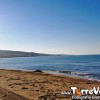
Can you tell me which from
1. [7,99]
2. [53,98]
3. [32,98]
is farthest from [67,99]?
[7,99]

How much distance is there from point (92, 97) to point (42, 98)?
2.59 m

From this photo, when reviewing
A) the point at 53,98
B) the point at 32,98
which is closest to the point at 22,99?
the point at 32,98

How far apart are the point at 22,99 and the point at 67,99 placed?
2.32 metres

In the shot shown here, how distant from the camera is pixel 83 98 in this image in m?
10.8

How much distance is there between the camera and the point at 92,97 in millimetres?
11203

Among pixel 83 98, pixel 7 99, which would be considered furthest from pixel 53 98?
pixel 7 99

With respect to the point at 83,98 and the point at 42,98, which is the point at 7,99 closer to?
the point at 42,98

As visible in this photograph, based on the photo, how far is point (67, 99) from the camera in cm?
1120

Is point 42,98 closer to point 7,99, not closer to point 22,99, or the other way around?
point 22,99

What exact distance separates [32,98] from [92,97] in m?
3.10

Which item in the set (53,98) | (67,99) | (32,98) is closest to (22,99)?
(32,98)

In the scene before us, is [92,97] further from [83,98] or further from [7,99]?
[7,99]

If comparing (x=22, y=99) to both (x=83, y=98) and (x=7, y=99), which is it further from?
(x=83, y=98)

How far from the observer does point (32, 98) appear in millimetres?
11320
